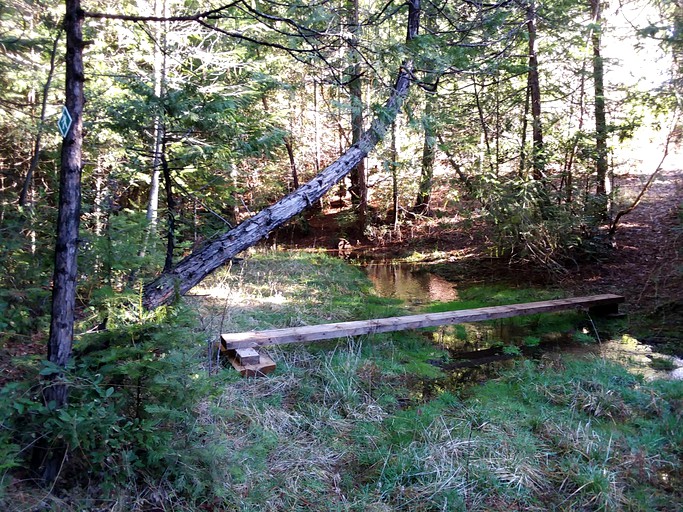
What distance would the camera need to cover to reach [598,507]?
3299mm

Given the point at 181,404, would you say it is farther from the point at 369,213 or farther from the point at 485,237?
the point at 369,213

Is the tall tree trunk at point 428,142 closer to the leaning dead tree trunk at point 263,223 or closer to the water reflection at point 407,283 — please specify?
the leaning dead tree trunk at point 263,223

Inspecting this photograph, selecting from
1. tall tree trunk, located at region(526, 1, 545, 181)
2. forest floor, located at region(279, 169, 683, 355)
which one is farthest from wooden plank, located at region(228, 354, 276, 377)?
tall tree trunk, located at region(526, 1, 545, 181)

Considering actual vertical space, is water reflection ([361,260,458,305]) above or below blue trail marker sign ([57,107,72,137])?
below

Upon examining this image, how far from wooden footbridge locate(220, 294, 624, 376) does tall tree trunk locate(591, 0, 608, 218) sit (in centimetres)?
309

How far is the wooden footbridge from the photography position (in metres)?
5.32

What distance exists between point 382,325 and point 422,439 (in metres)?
2.43

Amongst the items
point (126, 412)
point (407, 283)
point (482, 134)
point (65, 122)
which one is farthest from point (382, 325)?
point (482, 134)

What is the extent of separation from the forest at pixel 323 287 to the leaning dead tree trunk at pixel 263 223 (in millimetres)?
25

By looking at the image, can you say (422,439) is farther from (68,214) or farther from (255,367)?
(68,214)

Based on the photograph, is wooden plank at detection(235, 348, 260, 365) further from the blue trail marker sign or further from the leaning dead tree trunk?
the blue trail marker sign

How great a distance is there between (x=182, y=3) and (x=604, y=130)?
8.58 metres

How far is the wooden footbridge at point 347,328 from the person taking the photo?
5316 mm

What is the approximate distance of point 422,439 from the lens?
4.03m
